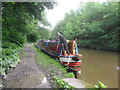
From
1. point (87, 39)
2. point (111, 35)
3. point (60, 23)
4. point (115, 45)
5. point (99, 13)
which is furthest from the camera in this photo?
point (60, 23)

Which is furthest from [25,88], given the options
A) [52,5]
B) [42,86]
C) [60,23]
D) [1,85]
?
[60,23]

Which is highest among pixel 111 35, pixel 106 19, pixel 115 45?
pixel 106 19

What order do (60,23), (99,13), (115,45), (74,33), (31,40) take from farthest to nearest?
1. (60,23)
2. (31,40)
3. (74,33)
4. (99,13)
5. (115,45)

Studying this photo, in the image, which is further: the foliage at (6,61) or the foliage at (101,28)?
the foliage at (101,28)

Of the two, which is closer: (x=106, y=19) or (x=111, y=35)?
(x=111, y=35)

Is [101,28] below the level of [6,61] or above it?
→ above

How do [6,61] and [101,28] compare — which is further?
[101,28]

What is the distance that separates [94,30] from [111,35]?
318cm

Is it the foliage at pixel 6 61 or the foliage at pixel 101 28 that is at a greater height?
the foliage at pixel 101 28

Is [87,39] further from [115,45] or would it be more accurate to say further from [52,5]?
[52,5]

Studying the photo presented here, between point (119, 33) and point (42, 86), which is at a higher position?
point (119, 33)

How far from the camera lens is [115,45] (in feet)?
49.1

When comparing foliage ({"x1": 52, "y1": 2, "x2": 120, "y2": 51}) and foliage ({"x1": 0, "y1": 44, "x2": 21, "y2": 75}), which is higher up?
foliage ({"x1": 52, "y1": 2, "x2": 120, "y2": 51})

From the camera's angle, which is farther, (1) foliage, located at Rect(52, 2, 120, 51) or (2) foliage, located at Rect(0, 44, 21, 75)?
(1) foliage, located at Rect(52, 2, 120, 51)
